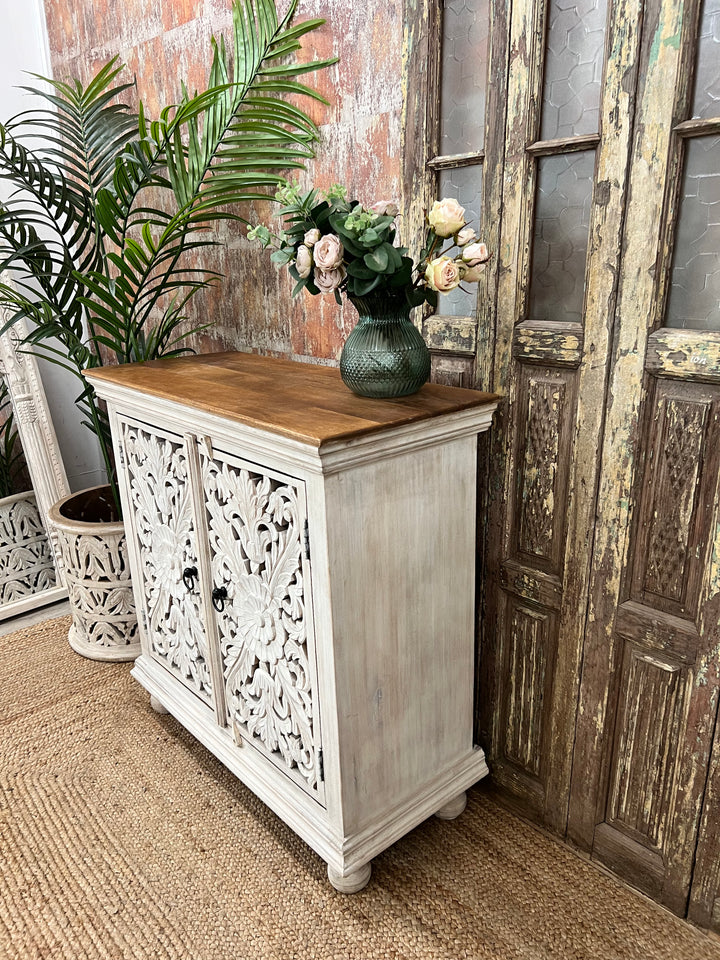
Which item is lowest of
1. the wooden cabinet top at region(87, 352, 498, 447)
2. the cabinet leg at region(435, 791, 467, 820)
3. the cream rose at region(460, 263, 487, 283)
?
the cabinet leg at region(435, 791, 467, 820)

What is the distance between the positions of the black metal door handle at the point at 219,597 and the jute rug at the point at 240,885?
1.71ft

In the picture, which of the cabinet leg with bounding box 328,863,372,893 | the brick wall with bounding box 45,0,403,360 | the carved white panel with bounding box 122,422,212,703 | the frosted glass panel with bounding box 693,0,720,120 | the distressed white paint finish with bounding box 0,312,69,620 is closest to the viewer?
the frosted glass panel with bounding box 693,0,720,120

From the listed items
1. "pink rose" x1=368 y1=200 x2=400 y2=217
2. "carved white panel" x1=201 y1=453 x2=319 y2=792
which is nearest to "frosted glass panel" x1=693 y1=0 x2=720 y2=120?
"pink rose" x1=368 y1=200 x2=400 y2=217

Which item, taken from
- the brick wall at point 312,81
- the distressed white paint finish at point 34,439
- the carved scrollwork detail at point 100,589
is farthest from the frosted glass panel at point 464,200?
the distressed white paint finish at point 34,439

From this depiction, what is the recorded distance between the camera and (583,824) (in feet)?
5.06

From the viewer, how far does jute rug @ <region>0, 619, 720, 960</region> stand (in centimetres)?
138

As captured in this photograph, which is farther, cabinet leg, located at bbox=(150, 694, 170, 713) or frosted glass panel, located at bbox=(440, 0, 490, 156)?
cabinet leg, located at bbox=(150, 694, 170, 713)

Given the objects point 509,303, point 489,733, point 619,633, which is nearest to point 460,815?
point 489,733

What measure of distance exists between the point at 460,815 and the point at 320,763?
48cm

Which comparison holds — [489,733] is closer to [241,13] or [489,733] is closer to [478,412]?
[478,412]

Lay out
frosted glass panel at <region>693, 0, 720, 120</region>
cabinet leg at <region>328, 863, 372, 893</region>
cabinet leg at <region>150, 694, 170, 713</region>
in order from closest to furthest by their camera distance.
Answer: frosted glass panel at <region>693, 0, 720, 120</region> < cabinet leg at <region>328, 863, 372, 893</region> < cabinet leg at <region>150, 694, 170, 713</region>

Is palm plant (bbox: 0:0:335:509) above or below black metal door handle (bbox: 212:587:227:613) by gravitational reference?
above

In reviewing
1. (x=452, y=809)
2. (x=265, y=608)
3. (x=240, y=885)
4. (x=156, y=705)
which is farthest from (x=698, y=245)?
(x=156, y=705)

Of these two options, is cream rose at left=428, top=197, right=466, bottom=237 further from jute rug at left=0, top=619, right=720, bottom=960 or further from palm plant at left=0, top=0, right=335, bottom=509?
jute rug at left=0, top=619, right=720, bottom=960
